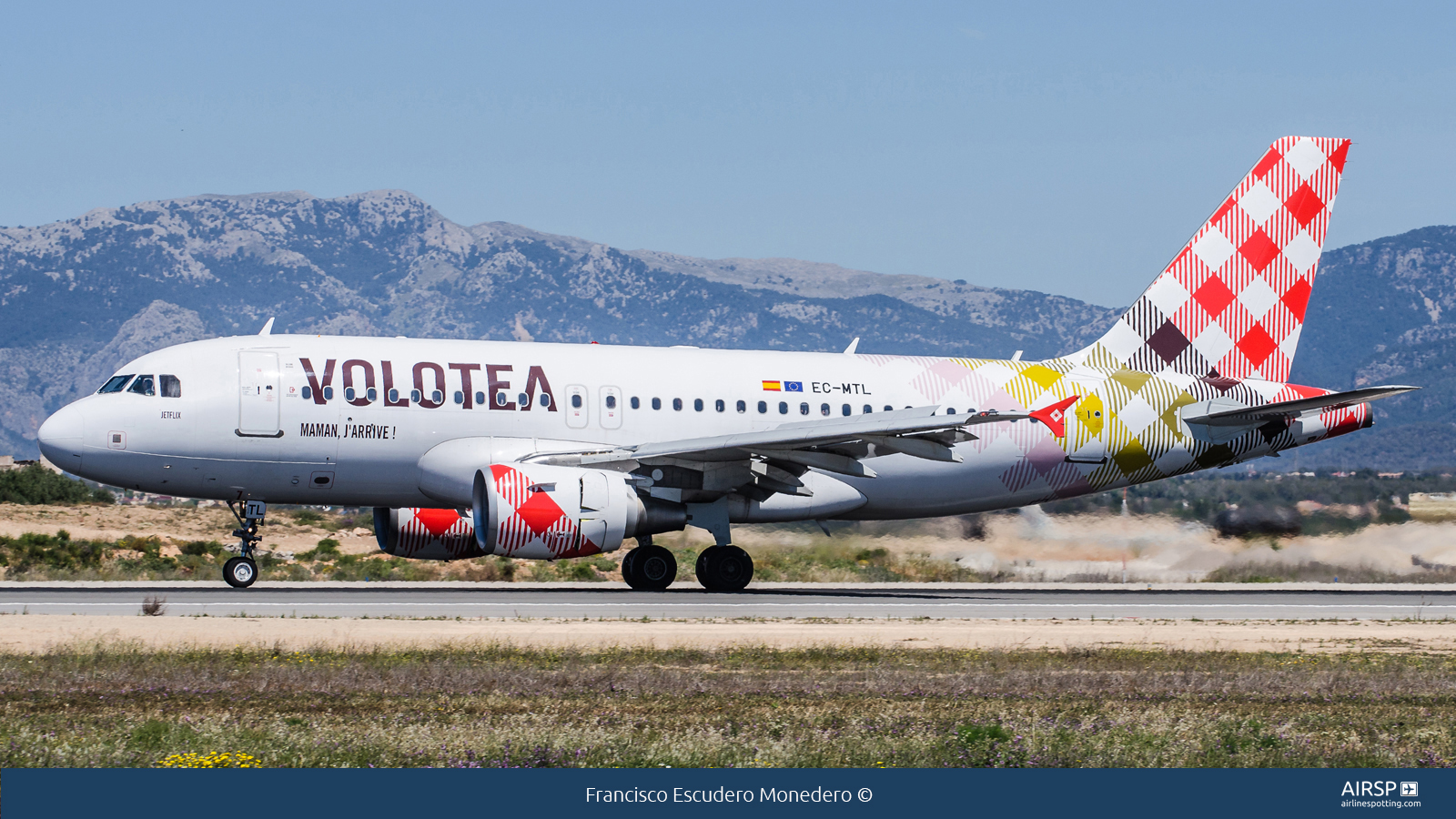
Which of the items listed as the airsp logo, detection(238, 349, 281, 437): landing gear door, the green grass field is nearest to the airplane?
detection(238, 349, 281, 437): landing gear door

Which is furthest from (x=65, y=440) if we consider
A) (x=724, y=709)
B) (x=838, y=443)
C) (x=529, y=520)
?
(x=724, y=709)

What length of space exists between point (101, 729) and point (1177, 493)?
2963 cm

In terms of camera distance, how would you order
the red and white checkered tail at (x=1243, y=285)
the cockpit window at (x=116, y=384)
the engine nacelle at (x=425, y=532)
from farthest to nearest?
the red and white checkered tail at (x=1243, y=285) < the engine nacelle at (x=425, y=532) < the cockpit window at (x=116, y=384)

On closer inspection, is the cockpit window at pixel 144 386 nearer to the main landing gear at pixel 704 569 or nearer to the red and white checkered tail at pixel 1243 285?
the main landing gear at pixel 704 569

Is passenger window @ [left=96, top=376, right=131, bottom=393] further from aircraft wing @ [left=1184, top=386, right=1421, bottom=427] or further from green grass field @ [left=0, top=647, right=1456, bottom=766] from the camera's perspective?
aircraft wing @ [left=1184, top=386, right=1421, bottom=427]

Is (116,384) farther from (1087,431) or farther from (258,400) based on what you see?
(1087,431)

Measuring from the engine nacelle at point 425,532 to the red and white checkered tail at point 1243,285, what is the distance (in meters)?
12.7

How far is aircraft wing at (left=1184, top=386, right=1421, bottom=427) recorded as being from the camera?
28.9 meters

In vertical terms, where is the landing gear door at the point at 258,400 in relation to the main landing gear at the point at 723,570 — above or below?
above

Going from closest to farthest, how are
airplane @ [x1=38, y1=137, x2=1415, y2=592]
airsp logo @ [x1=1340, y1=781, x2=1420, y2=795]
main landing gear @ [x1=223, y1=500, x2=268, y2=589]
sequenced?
airsp logo @ [x1=1340, y1=781, x2=1420, y2=795] < airplane @ [x1=38, y1=137, x2=1415, y2=592] < main landing gear @ [x1=223, y1=500, x2=268, y2=589]

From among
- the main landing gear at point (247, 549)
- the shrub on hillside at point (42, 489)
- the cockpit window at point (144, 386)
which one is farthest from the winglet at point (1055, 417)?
the shrub on hillside at point (42, 489)

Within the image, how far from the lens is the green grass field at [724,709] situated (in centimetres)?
1149

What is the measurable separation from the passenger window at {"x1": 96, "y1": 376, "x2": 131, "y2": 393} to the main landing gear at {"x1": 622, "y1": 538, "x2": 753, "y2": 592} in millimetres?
8607

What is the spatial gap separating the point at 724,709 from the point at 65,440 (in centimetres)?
1580
